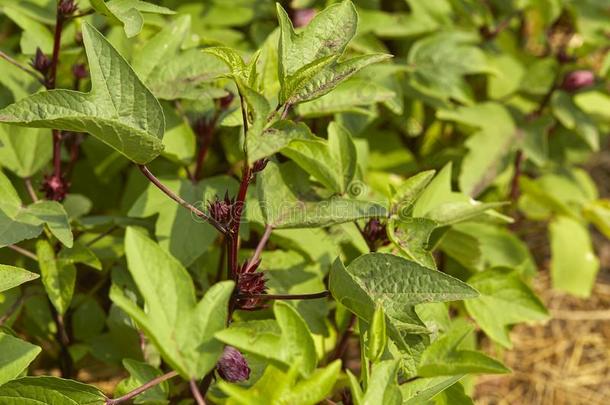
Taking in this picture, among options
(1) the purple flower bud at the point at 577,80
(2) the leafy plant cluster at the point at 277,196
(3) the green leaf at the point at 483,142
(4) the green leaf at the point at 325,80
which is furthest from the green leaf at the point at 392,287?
(1) the purple flower bud at the point at 577,80

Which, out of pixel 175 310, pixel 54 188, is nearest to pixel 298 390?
pixel 175 310

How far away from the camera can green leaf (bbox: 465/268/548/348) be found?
1367mm

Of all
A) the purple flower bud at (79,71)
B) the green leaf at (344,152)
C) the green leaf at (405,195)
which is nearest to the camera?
the green leaf at (405,195)

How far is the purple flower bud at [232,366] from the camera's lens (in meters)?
1.05

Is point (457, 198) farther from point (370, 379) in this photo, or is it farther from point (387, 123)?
point (387, 123)

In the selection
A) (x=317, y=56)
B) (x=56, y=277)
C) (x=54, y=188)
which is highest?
(x=317, y=56)

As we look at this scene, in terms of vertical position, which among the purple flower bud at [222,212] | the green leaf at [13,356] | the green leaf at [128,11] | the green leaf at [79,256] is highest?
the green leaf at [128,11]

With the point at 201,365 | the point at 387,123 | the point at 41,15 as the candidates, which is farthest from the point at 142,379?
the point at 387,123

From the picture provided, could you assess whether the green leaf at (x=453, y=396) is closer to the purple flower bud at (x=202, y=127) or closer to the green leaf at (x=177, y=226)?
the green leaf at (x=177, y=226)

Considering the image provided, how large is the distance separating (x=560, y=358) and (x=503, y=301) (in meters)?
0.99

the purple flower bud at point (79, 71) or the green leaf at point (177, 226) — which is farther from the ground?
the purple flower bud at point (79, 71)

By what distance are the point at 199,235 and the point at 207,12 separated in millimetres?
804

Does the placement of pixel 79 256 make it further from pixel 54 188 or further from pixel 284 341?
pixel 284 341

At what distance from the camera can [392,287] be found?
0.99 meters
